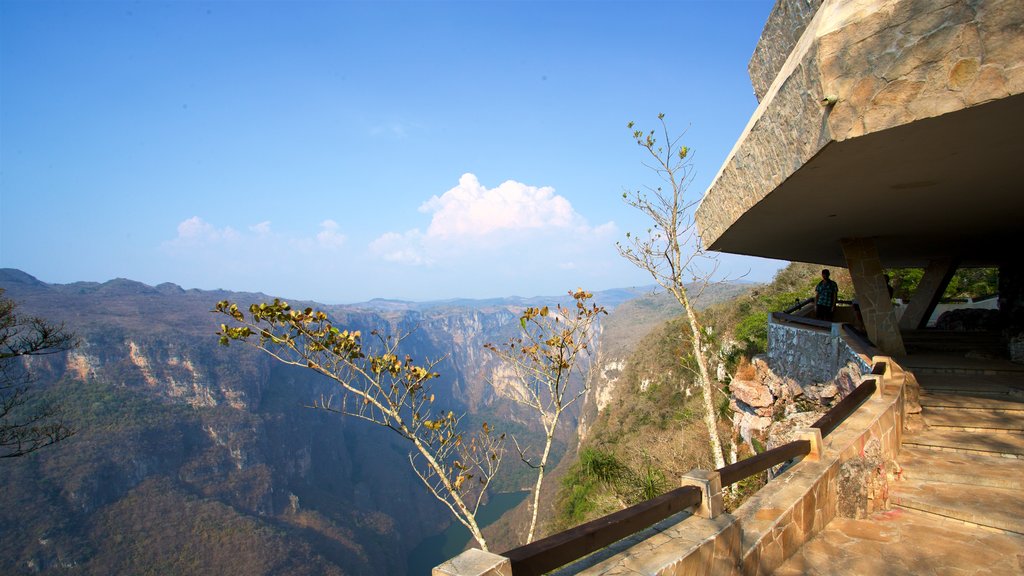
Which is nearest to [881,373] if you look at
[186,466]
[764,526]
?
[764,526]

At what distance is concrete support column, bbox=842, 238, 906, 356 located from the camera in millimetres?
8562

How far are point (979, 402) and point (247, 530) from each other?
83.8m

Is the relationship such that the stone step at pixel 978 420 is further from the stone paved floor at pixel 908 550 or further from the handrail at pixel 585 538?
the handrail at pixel 585 538

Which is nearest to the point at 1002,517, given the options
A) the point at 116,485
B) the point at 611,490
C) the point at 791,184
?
the point at 791,184

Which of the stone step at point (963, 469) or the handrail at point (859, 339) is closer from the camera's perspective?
the stone step at point (963, 469)

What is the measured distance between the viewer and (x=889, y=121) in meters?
3.25

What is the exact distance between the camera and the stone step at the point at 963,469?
4625 mm

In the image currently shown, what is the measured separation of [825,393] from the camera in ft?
30.1

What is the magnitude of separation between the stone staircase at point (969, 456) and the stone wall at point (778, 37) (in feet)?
17.7

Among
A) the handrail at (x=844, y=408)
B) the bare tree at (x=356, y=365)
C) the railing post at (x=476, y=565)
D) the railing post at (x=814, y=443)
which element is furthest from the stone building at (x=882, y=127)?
the bare tree at (x=356, y=365)

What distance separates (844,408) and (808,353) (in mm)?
5868

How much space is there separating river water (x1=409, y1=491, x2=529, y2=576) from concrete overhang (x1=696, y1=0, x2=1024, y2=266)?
85.4 metres

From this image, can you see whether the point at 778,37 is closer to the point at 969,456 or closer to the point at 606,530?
the point at 969,456

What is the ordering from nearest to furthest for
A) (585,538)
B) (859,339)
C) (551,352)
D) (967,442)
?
(585,538) < (967,442) < (859,339) < (551,352)
